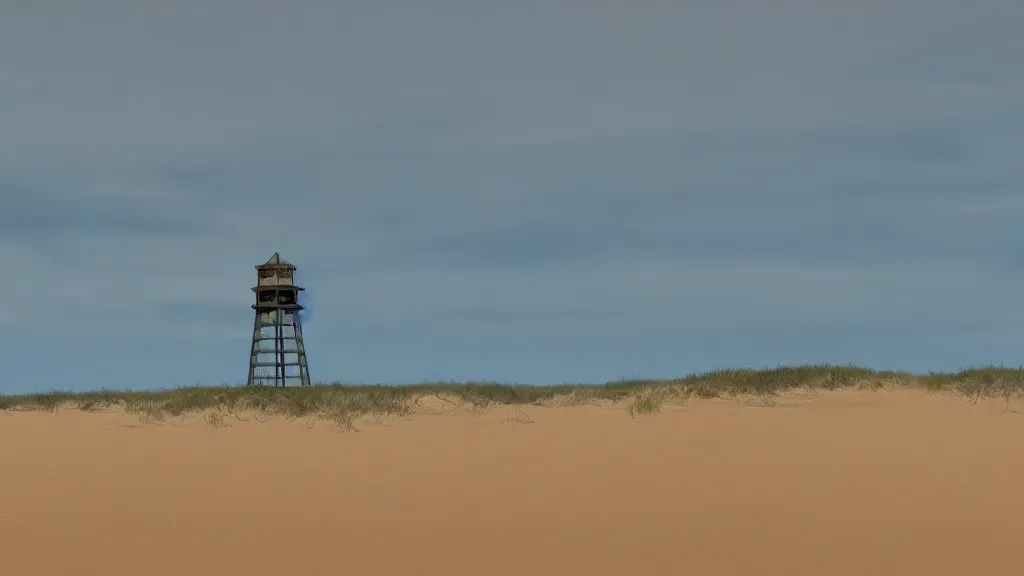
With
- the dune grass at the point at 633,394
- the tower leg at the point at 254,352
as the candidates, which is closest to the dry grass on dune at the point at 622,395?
the dune grass at the point at 633,394

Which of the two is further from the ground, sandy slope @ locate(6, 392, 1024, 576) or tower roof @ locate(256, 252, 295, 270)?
tower roof @ locate(256, 252, 295, 270)

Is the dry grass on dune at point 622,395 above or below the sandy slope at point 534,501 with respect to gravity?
above

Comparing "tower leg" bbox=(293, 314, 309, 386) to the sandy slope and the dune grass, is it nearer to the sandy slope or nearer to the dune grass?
the dune grass

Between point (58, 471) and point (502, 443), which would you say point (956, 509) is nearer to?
point (502, 443)

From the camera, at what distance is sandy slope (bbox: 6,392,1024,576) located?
17.6 feet

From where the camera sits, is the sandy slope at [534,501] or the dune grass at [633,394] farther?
the dune grass at [633,394]

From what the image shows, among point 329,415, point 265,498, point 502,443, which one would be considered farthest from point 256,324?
point 265,498

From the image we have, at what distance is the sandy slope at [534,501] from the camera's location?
5.36m

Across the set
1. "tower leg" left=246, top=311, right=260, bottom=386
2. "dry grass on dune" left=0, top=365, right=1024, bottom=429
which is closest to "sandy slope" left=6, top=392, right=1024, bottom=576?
"dry grass on dune" left=0, top=365, right=1024, bottom=429

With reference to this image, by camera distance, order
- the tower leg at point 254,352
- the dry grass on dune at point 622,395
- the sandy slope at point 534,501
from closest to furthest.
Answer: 1. the sandy slope at point 534,501
2. the dry grass on dune at point 622,395
3. the tower leg at point 254,352

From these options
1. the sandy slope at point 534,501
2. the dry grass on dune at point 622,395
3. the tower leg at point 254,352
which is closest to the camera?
the sandy slope at point 534,501

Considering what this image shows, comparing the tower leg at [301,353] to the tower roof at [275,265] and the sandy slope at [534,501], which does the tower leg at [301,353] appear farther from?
the sandy slope at [534,501]

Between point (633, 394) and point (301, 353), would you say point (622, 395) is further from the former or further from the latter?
point (301, 353)

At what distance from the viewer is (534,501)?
7.10 metres
